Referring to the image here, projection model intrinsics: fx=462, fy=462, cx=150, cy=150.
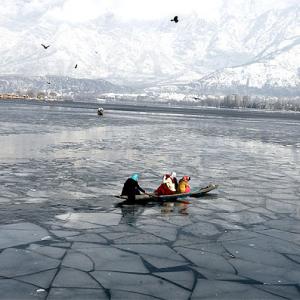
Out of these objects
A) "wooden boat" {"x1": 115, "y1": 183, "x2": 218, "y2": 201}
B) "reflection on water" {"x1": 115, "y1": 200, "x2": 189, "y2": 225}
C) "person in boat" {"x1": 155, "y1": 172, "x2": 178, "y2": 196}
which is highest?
"person in boat" {"x1": 155, "y1": 172, "x2": 178, "y2": 196}

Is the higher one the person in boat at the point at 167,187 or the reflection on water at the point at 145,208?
the person in boat at the point at 167,187

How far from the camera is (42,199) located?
59.5 ft

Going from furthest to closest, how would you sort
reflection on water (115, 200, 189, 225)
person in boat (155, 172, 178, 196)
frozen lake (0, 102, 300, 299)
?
1. person in boat (155, 172, 178, 196)
2. reflection on water (115, 200, 189, 225)
3. frozen lake (0, 102, 300, 299)

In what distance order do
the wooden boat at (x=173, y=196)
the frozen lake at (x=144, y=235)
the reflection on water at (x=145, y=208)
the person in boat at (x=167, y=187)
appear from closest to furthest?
the frozen lake at (x=144, y=235)
the reflection on water at (x=145, y=208)
the wooden boat at (x=173, y=196)
the person in boat at (x=167, y=187)

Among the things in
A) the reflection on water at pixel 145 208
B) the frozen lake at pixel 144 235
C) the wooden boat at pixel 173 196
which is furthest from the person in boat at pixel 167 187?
the frozen lake at pixel 144 235

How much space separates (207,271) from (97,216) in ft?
18.8

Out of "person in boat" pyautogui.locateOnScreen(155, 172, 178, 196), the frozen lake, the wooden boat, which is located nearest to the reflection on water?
the frozen lake

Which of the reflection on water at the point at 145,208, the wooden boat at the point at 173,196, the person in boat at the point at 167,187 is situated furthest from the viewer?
the person in boat at the point at 167,187

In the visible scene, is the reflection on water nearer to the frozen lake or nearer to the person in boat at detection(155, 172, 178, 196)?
the frozen lake

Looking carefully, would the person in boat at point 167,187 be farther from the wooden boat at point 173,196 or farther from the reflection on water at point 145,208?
the reflection on water at point 145,208

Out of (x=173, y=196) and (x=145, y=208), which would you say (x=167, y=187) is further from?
(x=145, y=208)

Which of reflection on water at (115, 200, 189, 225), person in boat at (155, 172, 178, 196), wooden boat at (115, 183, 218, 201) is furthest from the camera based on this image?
person in boat at (155, 172, 178, 196)

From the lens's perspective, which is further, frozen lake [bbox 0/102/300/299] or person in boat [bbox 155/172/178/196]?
person in boat [bbox 155/172/178/196]

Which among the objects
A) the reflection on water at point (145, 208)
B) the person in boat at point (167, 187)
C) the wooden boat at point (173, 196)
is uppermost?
the person in boat at point (167, 187)
